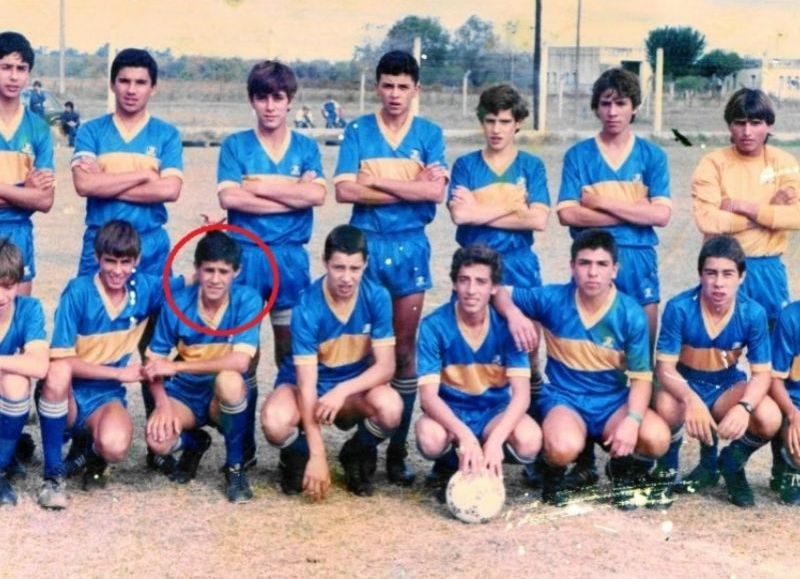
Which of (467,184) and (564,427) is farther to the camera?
(467,184)

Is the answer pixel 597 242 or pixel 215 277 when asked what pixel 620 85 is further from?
pixel 215 277

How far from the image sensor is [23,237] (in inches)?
199

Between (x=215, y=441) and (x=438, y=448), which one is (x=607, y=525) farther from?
(x=215, y=441)

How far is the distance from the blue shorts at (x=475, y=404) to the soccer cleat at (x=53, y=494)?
1455 millimetres

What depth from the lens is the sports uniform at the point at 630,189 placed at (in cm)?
495

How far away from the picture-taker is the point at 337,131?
2602 centimetres

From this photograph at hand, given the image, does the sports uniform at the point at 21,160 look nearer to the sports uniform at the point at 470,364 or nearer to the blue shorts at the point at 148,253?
the blue shorts at the point at 148,253

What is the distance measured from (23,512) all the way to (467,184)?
7.03 ft

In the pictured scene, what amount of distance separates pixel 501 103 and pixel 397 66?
1.46 ft

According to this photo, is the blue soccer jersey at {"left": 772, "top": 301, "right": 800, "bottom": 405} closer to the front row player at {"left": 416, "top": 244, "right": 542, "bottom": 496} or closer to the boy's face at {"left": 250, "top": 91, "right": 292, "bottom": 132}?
the front row player at {"left": 416, "top": 244, "right": 542, "bottom": 496}

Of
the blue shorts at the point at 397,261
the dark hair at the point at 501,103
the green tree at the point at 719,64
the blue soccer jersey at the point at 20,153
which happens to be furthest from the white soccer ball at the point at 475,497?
the green tree at the point at 719,64

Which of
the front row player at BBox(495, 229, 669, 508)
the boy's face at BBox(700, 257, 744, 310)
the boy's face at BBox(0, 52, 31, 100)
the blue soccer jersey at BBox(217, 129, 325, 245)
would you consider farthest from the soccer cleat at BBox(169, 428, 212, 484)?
the boy's face at BBox(700, 257, 744, 310)

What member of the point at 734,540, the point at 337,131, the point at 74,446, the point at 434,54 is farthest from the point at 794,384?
the point at 434,54

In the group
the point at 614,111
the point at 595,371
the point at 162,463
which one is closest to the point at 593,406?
the point at 595,371
